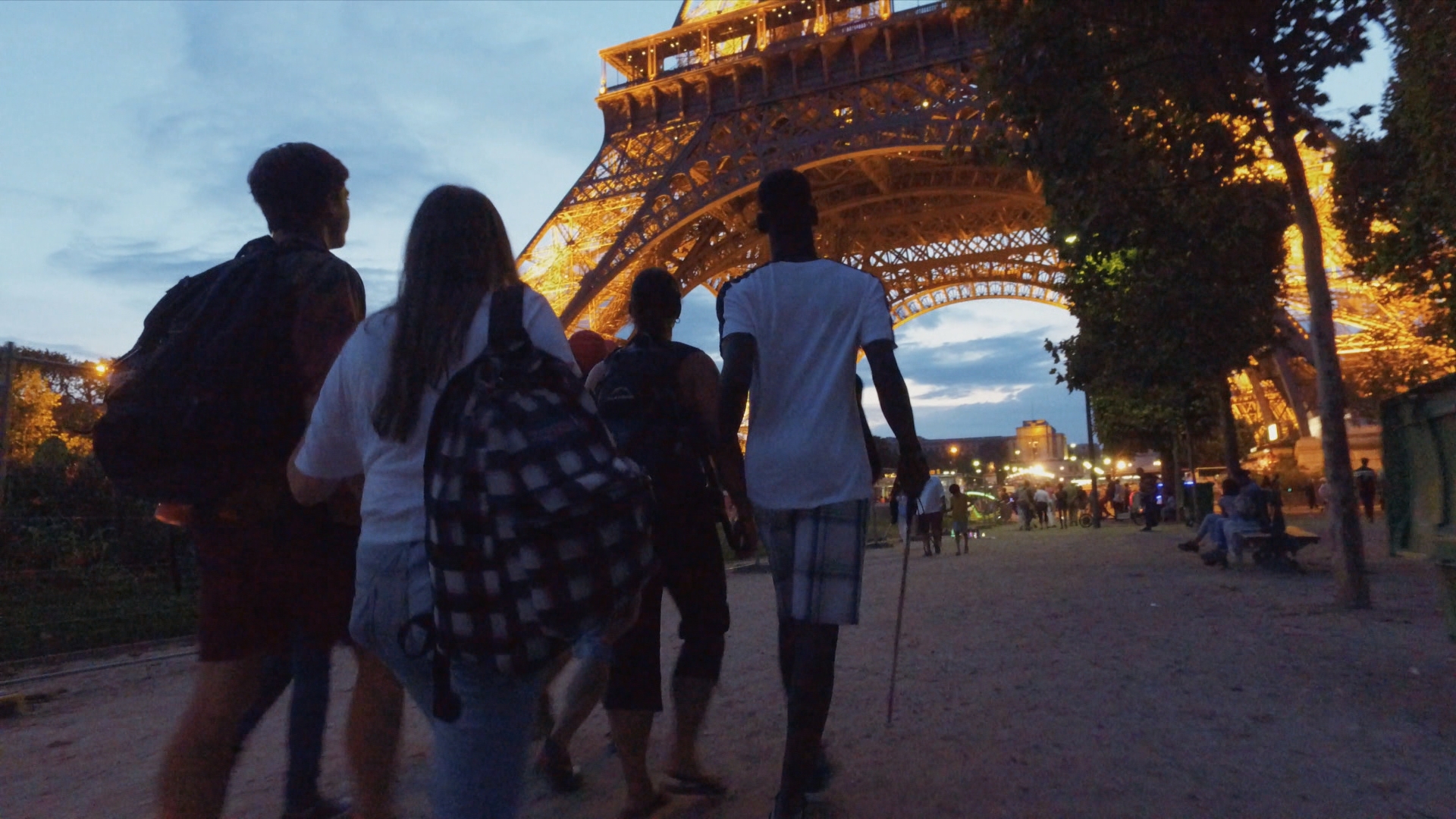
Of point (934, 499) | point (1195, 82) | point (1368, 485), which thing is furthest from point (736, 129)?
point (1195, 82)

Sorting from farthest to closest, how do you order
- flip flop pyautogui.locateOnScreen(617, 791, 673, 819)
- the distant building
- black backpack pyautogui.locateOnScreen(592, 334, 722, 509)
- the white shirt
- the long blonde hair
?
the distant building
the white shirt
black backpack pyautogui.locateOnScreen(592, 334, 722, 509)
flip flop pyautogui.locateOnScreen(617, 791, 673, 819)
the long blonde hair

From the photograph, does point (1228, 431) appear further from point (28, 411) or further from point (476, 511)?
point (476, 511)

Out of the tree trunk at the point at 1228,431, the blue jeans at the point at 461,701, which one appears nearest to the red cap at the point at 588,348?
the blue jeans at the point at 461,701

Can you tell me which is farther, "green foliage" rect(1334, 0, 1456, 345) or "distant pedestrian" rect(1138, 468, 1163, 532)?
"distant pedestrian" rect(1138, 468, 1163, 532)

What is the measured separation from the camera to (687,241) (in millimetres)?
28469

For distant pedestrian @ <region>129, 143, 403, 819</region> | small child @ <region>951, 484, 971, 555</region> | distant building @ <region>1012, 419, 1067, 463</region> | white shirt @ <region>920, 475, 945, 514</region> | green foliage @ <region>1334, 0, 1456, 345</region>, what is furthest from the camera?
distant building @ <region>1012, 419, 1067, 463</region>

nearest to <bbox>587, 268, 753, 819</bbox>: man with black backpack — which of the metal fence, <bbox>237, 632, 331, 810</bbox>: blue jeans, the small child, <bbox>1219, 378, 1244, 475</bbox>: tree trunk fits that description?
<bbox>237, 632, 331, 810</bbox>: blue jeans

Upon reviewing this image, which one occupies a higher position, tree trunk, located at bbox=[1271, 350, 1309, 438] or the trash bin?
tree trunk, located at bbox=[1271, 350, 1309, 438]

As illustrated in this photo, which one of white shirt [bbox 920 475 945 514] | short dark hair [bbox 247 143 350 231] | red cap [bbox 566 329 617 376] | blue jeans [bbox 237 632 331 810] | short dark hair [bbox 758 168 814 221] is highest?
short dark hair [bbox 758 168 814 221]

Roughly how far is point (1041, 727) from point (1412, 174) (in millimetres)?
7656

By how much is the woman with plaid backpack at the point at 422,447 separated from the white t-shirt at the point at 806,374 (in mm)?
1109

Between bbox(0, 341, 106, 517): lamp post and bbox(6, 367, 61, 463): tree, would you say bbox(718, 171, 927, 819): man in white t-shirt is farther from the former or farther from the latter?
bbox(6, 367, 61, 463): tree

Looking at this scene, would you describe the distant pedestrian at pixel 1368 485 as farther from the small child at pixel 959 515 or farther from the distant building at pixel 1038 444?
the distant building at pixel 1038 444

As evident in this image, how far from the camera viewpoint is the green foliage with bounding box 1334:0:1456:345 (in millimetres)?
7234
